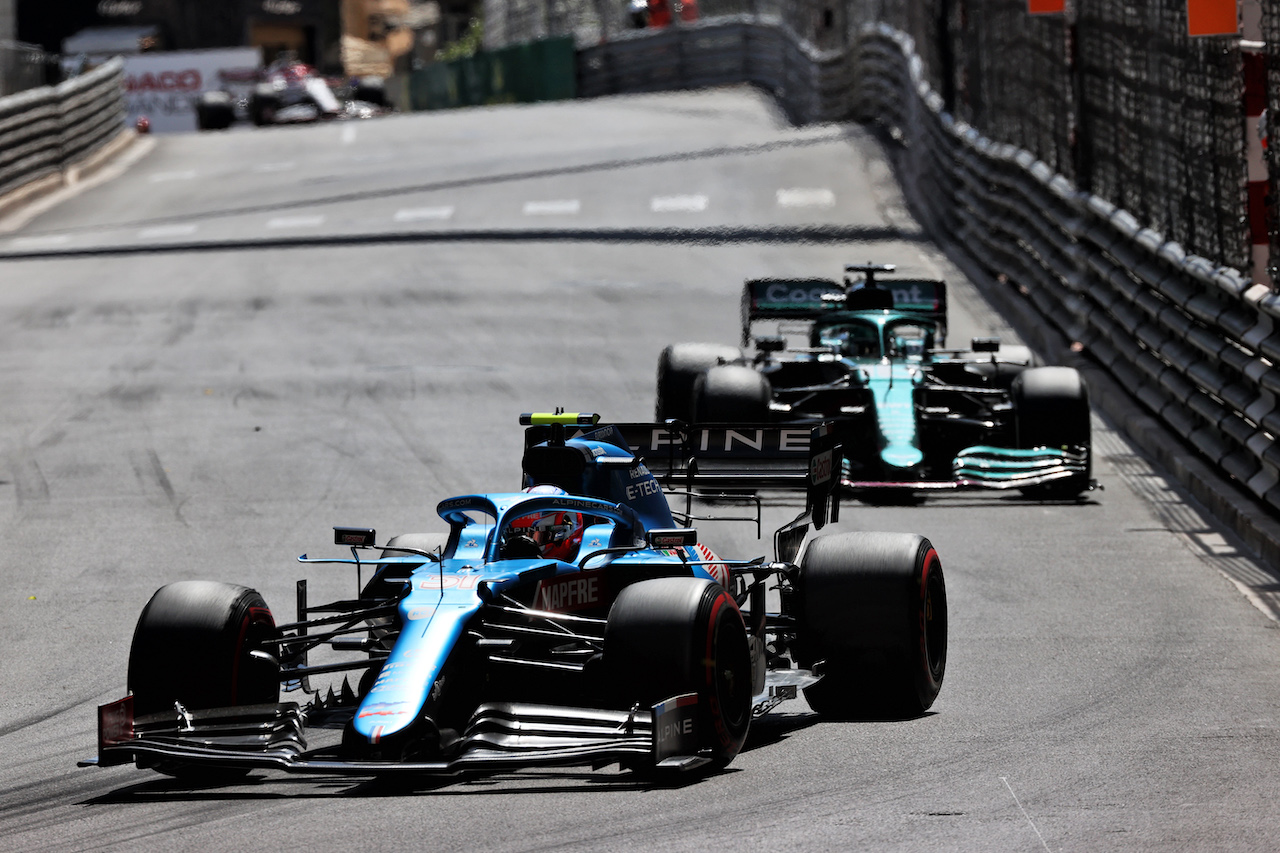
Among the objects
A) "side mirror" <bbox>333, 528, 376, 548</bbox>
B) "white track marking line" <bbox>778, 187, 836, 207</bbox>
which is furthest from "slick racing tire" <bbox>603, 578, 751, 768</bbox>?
"white track marking line" <bbox>778, 187, 836, 207</bbox>

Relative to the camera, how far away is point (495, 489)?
526 inches

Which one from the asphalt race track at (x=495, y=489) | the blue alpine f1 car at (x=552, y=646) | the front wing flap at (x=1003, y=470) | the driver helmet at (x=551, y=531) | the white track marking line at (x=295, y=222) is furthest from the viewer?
the white track marking line at (x=295, y=222)

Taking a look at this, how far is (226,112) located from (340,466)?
36000 millimetres

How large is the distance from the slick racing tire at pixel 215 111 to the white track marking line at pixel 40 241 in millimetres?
21194

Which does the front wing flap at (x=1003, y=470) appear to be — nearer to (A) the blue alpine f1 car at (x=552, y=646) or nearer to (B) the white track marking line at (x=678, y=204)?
(A) the blue alpine f1 car at (x=552, y=646)

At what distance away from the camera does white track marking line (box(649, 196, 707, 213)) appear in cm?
2784

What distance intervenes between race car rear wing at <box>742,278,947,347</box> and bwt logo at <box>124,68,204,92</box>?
49.5m

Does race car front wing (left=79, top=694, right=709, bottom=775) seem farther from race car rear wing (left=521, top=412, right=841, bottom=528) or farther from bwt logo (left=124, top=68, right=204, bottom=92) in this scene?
bwt logo (left=124, top=68, right=204, bottom=92)

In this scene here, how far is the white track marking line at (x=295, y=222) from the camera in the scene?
27.8 metres

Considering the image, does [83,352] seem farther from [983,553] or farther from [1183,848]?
[1183,848]

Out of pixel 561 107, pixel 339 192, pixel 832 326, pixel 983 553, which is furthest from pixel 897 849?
pixel 561 107

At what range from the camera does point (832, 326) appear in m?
15.2

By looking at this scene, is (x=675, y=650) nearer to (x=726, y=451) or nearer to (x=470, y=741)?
(x=470, y=741)

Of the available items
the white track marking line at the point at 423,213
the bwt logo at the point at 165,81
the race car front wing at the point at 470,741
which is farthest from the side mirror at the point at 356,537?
the bwt logo at the point at 165,81
